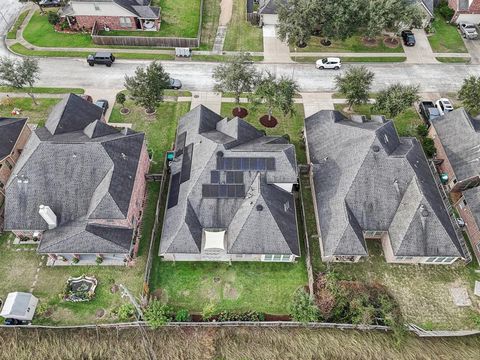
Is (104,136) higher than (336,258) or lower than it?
higher

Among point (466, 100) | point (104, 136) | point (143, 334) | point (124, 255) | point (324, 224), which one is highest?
point (466, 100)

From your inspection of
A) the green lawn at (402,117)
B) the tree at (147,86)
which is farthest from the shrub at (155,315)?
the green lawn at (402,117)

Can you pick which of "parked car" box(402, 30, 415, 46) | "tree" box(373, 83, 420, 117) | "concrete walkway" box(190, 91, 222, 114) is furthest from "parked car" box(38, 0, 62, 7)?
"parked car" box(402, 30, 415, 46)

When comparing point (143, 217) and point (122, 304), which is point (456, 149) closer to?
point (143, 217)

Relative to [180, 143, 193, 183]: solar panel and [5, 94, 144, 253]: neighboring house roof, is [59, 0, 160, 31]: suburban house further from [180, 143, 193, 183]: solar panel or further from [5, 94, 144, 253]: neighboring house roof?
[5, 94, 144, 253]: neighboring house roof

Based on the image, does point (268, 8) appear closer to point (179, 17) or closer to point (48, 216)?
point (179, 17)

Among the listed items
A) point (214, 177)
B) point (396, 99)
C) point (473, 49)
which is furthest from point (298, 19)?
point (473, 49)

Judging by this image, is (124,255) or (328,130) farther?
(328,130)

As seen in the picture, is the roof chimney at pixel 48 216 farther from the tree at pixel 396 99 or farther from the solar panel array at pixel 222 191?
the tree at pixel 396 99

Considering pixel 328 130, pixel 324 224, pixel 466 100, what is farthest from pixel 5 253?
pixel 466 100
